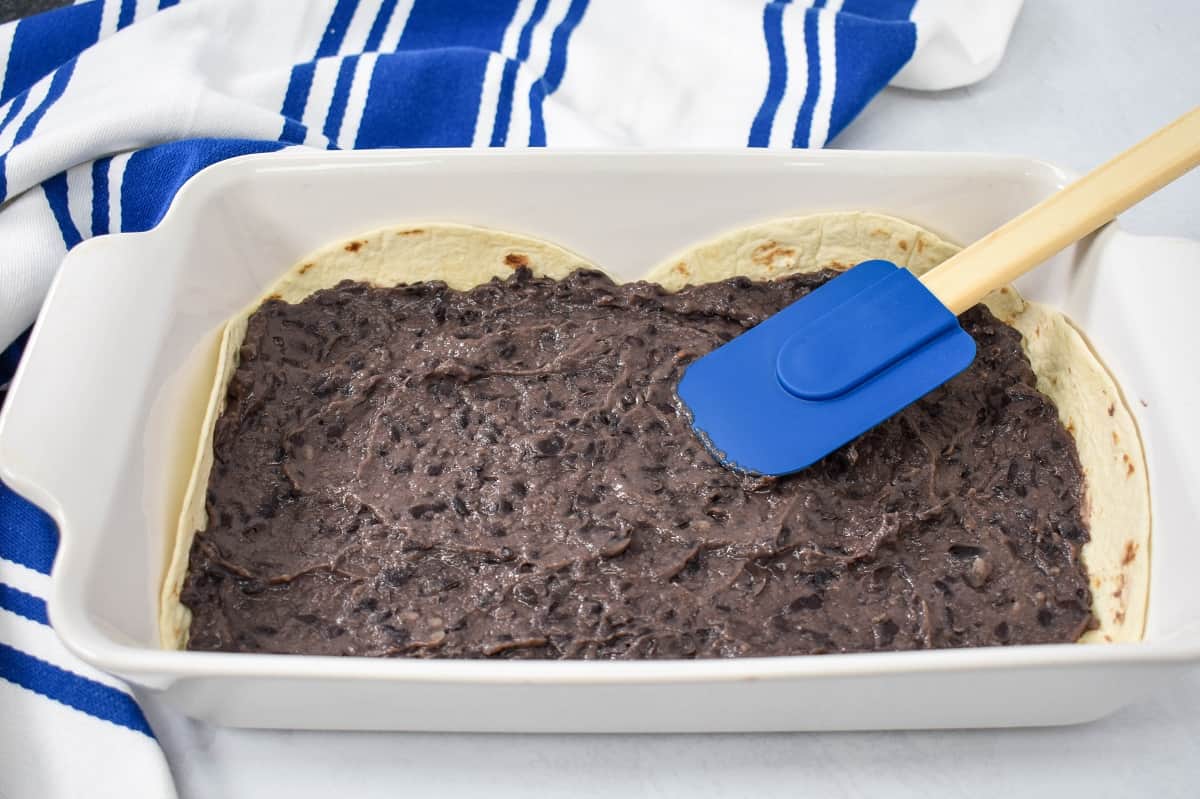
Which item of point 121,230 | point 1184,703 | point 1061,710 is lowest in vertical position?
point 1184,703

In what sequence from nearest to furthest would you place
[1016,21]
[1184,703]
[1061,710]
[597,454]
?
[1061,710] → [1184,703] → [597,454] → [1016,21]

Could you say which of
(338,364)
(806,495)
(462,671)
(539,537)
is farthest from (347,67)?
(462,671)

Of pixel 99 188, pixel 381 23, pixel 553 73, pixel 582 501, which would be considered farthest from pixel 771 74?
pixel 99 188

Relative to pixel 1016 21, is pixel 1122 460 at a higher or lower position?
lower

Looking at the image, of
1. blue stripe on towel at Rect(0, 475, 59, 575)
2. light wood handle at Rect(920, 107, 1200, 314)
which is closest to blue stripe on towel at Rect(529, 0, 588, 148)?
light wood handle at Rect(920, 107, 1200, 314)

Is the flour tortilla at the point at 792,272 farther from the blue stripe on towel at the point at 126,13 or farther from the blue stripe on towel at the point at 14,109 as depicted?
the blue stripe on towel at the point at 126,13

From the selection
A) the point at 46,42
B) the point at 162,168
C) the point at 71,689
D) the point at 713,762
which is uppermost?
the point at 46,42

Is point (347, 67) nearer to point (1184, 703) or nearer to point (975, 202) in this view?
point (975, 202)

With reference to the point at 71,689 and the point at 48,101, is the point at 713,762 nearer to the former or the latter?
the point at 71,689
